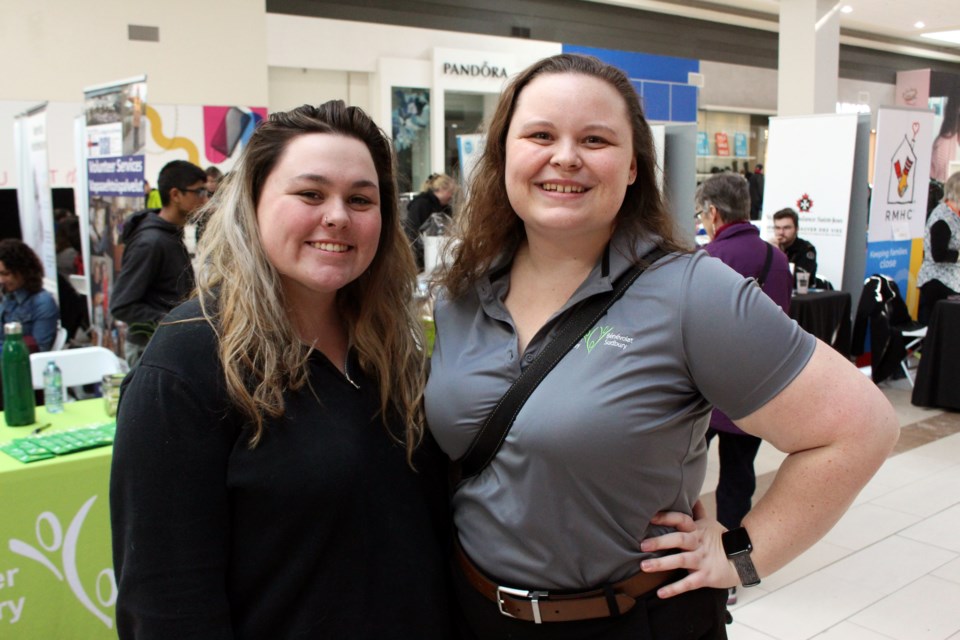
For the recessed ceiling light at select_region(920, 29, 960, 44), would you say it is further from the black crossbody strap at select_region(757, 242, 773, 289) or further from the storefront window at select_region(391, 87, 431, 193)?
the black crossbody strap at select_region(757, 242, 773, 289)

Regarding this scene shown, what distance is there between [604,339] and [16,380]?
2206 mm

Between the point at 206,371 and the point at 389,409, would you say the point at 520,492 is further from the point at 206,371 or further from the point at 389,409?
the point at 206,371

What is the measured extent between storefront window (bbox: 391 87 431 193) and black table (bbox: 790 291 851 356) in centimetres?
547

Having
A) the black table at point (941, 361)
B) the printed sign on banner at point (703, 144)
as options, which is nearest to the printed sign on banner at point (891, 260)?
the black table at point (941, 361)

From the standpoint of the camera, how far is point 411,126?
10297 mm

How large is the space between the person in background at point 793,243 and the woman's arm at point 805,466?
5.19 metres

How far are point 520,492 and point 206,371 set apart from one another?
19.0 inches

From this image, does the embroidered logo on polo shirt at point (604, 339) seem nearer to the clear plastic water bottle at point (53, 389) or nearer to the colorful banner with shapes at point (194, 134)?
the clear plastic water bottle at point (53, 389)

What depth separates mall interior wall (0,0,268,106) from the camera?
298 inches

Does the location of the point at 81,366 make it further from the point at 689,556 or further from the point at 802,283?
the point at 802,283

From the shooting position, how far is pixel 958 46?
58.0 ft

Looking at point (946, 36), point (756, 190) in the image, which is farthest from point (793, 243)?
point (946, 36)

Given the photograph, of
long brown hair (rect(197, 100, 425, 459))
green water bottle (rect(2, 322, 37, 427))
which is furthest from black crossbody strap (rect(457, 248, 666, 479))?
green water bottle (rect(2, 322, 37, 427))

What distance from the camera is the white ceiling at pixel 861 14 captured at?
12.1 m
